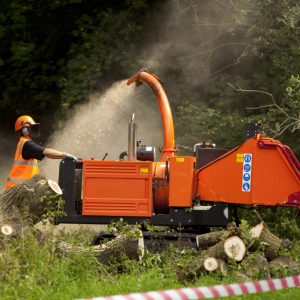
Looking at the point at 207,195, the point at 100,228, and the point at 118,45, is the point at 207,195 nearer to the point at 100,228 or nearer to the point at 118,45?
the point at 100,228

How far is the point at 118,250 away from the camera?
886 cm

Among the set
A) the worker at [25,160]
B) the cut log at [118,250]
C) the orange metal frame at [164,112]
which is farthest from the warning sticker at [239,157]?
the worker at [25,160]

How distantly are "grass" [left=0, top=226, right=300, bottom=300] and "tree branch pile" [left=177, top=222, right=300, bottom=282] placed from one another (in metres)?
0.13

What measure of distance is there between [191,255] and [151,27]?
29.5ft

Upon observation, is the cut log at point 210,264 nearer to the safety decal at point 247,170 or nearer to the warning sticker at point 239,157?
the safety decal at point 247,170

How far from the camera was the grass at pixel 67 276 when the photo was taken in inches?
287

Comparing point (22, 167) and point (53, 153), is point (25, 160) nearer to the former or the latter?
point (22, 167)

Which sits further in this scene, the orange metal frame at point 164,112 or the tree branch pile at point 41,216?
the orange metal frame at point 164,112

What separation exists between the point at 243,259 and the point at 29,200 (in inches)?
101

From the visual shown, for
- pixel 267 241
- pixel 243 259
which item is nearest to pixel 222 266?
pixel 243 259

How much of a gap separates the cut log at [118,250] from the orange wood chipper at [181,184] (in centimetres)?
139

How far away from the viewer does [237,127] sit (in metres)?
15.2

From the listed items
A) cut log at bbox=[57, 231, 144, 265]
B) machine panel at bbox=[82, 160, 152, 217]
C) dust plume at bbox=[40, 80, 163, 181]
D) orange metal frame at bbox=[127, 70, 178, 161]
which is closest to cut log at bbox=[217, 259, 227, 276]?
cut log at bbox=[57, 231, 144, 265]

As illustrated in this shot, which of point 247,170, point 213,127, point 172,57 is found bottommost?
point 247,170
